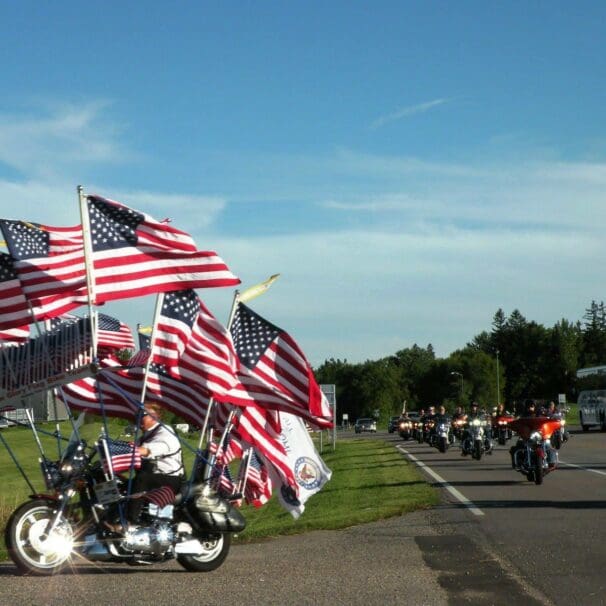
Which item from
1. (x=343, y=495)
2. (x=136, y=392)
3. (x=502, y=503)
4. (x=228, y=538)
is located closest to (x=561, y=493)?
(x=502, y=503)

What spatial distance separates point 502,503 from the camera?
62.3 ft

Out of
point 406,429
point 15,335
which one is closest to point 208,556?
point 15,335

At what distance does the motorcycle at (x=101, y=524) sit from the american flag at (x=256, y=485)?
321 cm

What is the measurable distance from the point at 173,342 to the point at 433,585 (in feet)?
12.7

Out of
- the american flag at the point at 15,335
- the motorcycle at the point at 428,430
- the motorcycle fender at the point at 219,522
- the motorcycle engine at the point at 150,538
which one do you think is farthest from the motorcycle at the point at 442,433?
the motorcycle engine at the point at 150,538

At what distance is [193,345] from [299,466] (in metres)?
3.63

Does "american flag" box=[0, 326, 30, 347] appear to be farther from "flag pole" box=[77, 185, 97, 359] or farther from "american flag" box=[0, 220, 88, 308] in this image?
"flag pole" box=[77, 185, 97, 359]

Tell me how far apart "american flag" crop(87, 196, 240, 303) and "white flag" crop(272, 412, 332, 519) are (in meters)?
4.02

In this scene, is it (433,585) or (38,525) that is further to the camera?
(38,525)

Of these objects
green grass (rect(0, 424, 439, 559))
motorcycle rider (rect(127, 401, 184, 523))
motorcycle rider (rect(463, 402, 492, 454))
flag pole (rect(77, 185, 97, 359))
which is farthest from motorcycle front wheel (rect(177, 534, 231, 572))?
motorcycle rider (rect(463, 402, 492, 454))

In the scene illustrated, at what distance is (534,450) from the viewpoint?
2364cm

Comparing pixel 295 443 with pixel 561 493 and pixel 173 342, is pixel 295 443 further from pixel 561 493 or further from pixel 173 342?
pixel 561 493

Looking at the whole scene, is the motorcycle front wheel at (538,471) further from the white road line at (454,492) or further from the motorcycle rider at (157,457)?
the motorcycle rider at (157,457)

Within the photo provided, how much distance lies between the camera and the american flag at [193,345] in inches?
494
